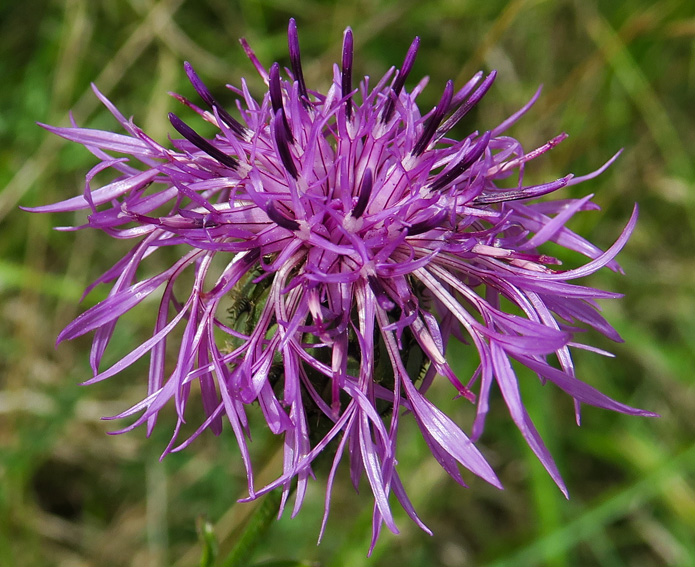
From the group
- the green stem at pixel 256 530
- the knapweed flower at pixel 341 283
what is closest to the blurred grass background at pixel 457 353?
the green stem at pixel 256 530

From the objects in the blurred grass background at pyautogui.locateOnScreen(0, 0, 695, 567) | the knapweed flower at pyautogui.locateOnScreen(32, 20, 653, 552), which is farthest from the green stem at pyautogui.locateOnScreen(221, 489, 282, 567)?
the blurred grass background at pyautogui.locateOnScreen(0, 0, 695, 567)

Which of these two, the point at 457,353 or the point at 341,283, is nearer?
the point at 341,283

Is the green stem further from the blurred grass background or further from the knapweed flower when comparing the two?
the blurred grass background

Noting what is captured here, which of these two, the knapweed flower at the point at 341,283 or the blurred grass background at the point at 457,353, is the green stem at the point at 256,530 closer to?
the knapweed flower at the point at 341,283

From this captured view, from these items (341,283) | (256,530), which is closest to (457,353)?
(256,530)

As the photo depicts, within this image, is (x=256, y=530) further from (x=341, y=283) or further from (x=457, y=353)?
(x=457, y=353)

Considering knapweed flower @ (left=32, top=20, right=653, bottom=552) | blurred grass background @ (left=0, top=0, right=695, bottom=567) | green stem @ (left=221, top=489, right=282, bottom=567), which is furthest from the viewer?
blurred grass background @ (left=0, top=0, right=695, bottom=567)
